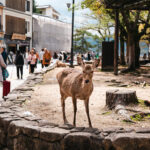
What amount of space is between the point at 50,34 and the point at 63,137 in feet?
167

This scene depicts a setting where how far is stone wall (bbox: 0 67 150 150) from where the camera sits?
4.47 m

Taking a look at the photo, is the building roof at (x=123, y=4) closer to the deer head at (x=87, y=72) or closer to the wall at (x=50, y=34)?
the deer head at (x=87, y=72)

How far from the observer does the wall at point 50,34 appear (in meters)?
50.2

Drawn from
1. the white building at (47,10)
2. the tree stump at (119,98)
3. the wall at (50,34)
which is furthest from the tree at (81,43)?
the tree stump at (119,98)

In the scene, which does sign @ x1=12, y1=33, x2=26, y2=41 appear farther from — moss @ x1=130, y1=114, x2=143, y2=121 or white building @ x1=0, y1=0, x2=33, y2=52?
moss @ x1=130, y1=114, x2=143, y2=121

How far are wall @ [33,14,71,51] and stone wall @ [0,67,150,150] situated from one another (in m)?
44.1

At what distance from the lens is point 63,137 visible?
4.81 meters

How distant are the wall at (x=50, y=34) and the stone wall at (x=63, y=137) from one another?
44.1 meters

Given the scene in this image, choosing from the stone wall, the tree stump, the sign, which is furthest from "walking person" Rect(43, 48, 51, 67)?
the sign

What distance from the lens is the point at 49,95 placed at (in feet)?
33.5

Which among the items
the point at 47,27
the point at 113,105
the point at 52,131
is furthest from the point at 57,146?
the point at 47,27

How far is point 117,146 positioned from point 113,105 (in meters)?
3.34

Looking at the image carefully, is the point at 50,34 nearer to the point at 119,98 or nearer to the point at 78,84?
the point at 119,98

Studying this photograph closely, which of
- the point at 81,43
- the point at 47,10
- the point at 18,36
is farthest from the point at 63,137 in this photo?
the point at 47,10
